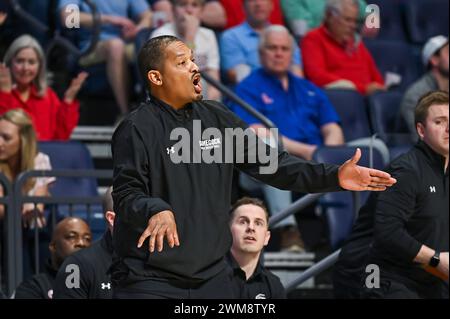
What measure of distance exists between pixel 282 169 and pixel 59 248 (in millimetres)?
2718

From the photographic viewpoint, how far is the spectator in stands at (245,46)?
33.0 feet

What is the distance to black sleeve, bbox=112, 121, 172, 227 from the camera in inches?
191

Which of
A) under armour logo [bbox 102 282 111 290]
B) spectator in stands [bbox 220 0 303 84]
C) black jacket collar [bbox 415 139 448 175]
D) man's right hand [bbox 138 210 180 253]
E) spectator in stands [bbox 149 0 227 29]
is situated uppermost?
spectator in stands [bbox 149 0 227 29]

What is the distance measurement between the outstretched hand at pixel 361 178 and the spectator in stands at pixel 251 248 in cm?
215

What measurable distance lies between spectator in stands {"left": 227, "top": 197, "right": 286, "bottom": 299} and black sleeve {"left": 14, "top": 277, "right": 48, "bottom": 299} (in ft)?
3.70

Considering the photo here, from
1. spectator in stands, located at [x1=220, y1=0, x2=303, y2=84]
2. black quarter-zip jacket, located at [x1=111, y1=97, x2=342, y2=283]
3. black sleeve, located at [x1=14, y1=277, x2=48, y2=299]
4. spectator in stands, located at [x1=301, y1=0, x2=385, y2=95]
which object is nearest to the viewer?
black quarter-zip jacket, located at [x1=111, y1=97, x2=342, y2=283]

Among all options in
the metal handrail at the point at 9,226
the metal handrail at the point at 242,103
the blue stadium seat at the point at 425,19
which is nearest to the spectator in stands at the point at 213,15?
the metal handrail at the point at 242,103

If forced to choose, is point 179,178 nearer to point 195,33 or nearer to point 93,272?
point 93,272

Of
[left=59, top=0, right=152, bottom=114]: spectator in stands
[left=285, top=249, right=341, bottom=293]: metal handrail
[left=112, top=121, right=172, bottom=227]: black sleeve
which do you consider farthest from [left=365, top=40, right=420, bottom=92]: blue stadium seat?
[left=112, top=121, right=172, bottom=227]: black sleeve

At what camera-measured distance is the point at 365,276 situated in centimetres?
720

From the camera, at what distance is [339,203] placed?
8703mm

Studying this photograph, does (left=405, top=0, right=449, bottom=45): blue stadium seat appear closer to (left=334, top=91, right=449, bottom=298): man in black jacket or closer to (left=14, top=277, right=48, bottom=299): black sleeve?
(left=334, top=91, right=449, bottom=298): man in black jacket
